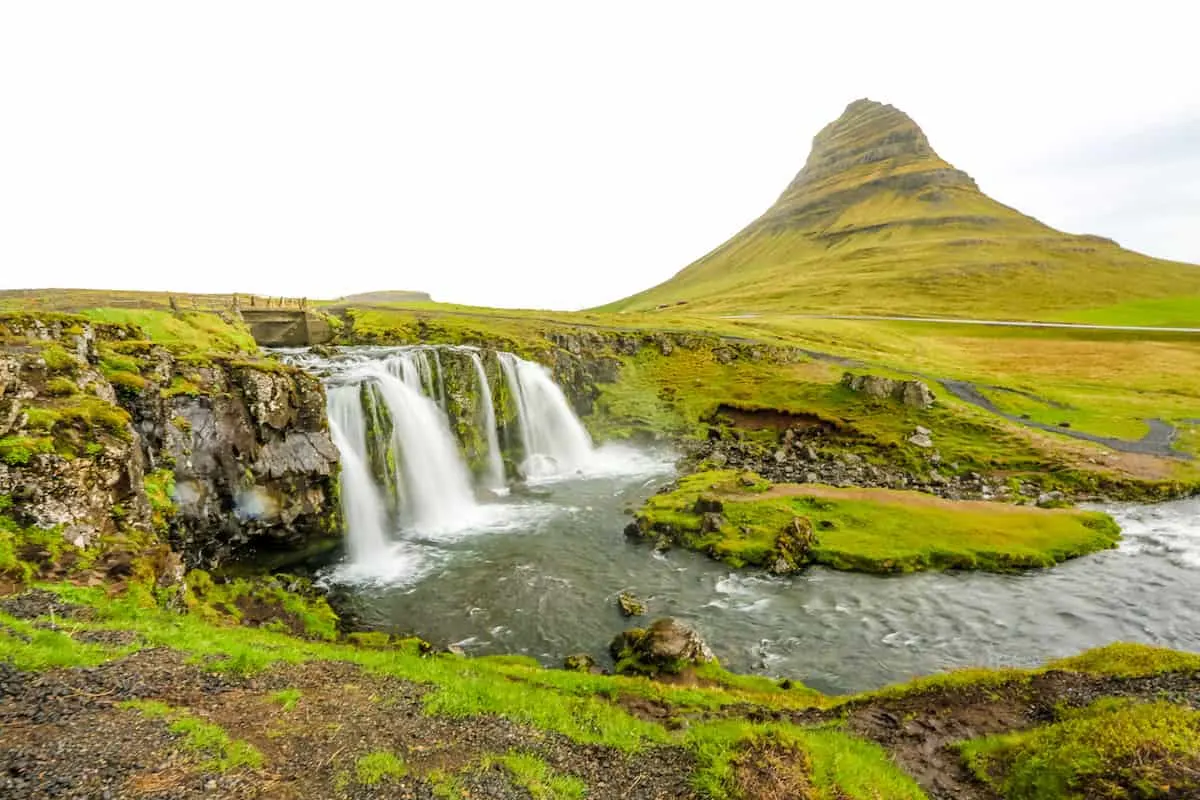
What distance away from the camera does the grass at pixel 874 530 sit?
2848 cm

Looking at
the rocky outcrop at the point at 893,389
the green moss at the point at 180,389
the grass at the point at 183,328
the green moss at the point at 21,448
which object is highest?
the grass at the point at 183,328

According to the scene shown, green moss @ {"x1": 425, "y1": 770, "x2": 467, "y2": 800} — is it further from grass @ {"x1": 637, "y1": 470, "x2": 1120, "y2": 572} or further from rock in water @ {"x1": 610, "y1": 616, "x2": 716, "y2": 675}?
grass @ {"x1": 637, "y1": 470, "x2": 1120, "y2": 572}

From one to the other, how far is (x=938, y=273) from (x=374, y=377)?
183448 mm

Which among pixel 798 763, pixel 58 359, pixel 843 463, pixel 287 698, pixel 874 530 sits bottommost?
pixel 874 530

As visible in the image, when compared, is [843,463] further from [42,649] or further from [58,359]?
[58,359]

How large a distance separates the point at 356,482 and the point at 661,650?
22.8 m

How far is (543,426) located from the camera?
5316 cm

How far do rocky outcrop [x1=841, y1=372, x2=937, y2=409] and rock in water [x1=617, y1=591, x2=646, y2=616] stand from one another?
4129 centimetres

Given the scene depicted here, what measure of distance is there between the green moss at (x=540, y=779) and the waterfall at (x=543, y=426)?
36.7 metres

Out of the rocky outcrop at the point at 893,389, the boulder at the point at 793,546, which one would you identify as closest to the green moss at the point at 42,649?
the boulder at the point at 793,546

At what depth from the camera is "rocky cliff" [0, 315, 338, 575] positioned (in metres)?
17.6

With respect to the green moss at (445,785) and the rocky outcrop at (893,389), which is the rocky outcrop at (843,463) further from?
the green moss at (445,785)

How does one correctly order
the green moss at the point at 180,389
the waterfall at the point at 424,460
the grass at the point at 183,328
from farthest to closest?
1. the waterfall at the point at 424,460
2. the grass at the point at 183,328
3. the green moss at the point at 180,389

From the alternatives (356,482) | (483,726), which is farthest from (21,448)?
(356,482)
